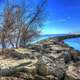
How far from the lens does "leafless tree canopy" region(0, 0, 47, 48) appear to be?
764 centimetres

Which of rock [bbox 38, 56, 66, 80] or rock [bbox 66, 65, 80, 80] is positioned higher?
rock [bbox 38, 56, 66, 80]

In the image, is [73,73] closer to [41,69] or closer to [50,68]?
[50,68]

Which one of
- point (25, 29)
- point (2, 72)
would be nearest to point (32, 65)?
point (2, 72)

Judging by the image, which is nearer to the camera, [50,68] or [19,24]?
[50,68]

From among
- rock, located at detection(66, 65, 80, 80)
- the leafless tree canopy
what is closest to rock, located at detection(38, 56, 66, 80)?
rock, located at detection(66, 65, 80, 80)

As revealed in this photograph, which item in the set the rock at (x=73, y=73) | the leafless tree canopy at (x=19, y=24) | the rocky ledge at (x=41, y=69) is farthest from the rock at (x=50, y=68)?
the leafless tree canopy at (x=19, y=24)

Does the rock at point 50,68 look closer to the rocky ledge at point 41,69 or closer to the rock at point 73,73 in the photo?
the rocky ledge at point 41,69

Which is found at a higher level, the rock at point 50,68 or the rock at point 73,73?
the rock at point 50,68

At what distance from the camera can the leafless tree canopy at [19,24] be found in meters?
7.64

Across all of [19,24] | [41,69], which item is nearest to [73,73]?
[41,69]

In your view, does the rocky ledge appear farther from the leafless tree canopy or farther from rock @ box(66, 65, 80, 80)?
the leafless tree canopy

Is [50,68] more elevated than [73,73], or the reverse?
[50,68]

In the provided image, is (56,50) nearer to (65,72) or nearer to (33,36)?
(65,72)

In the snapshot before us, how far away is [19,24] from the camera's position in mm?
7969
